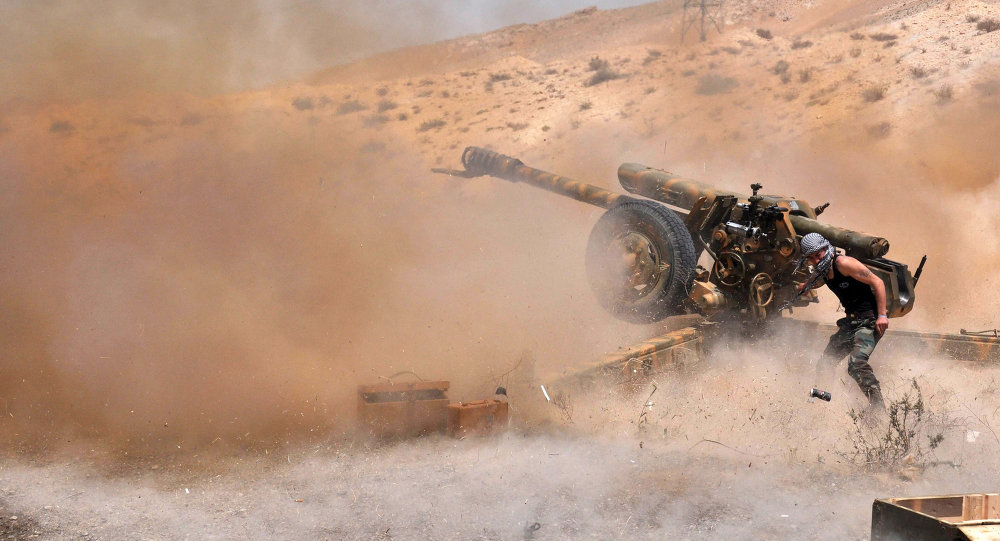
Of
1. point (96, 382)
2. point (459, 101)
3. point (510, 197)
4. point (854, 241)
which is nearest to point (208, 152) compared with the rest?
point (510, 197)

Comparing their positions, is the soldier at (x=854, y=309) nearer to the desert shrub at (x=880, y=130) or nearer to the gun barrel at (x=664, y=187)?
the gun barrel at (x=664, y=187)

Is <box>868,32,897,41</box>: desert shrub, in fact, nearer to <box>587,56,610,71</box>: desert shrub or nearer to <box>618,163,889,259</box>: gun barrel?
<box>587,56,610,71</box>: desert shrub

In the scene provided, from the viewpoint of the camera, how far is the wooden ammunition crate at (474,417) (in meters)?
7.80

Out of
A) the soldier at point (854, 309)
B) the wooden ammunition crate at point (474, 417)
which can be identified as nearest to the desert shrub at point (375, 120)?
the wooden ammunition crate at point (474, 417)

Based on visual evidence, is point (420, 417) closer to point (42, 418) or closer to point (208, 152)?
point (42, 418)

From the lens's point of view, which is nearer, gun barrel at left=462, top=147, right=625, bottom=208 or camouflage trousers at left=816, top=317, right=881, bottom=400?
Answer: camouflage trousers at left=816, top=317, right=881, bottom=400

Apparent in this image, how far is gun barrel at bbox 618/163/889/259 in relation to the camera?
810cm

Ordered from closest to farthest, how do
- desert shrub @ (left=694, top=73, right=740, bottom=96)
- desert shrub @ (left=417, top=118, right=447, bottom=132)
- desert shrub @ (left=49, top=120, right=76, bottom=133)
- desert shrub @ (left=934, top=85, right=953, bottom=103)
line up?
1. desert shrub @ (left=934, top=85, right=953, bottom=103)
2. desert shrub @ (left=49, top=120, right=76, bottom=133)
3. desert shrub @ (left=694, top=73, right=740, bottom=96)
4. desert shrub @ (left=417, top=118, right=447, bottom=132)

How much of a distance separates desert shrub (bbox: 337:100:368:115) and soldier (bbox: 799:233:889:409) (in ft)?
67.1

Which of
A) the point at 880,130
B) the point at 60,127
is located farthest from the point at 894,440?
the point at 60,127

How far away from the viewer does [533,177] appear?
12367mm

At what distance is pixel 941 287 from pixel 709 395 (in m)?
6.76

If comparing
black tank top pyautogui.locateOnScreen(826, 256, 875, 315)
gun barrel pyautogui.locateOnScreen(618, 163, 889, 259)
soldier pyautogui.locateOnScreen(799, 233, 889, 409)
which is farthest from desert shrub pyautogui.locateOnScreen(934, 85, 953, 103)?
black tank top pyautogui.locateOnScreen(826, 256, 875, 315)

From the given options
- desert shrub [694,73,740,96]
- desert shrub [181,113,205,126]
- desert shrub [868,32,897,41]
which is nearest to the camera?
desert shrub [181,113,205,126]
